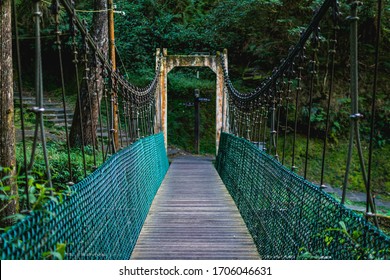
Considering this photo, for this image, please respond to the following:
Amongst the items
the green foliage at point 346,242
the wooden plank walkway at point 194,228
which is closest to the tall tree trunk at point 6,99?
the wooden plank walkway at point 194,228

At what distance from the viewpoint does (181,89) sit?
35.4 ft

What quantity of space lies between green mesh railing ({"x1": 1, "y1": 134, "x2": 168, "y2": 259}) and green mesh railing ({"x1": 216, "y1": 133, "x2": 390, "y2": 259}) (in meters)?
0.83

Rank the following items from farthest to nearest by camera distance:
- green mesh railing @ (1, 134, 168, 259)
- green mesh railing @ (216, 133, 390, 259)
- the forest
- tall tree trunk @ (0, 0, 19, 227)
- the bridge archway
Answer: the bridge archway → the forest → tall tree trunk @ (0, 0, 19, 227) → green mesh railing @ (216, 133, 390, 259) → green mesh railing @ (1, 134, 168, 259)

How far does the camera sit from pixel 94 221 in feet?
5.25

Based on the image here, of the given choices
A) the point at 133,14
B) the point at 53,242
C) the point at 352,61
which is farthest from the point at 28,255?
the point at 133,14

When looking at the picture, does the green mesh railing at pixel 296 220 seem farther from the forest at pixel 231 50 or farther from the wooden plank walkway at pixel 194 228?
the forest at pixel 231 50

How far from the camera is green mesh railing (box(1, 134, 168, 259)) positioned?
1.03m

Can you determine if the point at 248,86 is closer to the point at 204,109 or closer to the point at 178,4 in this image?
the point at 204,109

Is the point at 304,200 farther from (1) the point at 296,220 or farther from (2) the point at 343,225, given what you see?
(2) the point at 343,225

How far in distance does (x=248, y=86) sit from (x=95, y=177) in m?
8.48

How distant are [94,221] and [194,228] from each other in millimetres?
1519

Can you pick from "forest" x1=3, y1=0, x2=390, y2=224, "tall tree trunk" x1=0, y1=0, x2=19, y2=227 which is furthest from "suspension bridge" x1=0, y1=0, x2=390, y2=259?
"forest" x1=3, y1=0, x2=390, y2=224

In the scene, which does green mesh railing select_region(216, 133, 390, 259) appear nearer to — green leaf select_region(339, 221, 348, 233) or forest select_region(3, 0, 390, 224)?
green leaf select_region(339, 221, 348, 233)

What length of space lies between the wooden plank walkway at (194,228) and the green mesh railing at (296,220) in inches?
5.2
